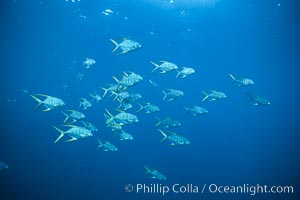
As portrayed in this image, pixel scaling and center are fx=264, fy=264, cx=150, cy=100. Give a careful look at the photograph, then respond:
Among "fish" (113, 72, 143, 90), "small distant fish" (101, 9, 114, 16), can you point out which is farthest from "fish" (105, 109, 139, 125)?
"small distant fish" (101, 9, 114, 16)

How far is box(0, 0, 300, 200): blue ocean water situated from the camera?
17562 mm

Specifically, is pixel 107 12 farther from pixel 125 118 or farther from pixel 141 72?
pixel 125 118

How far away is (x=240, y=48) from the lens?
22469mm

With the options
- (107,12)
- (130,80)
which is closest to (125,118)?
(130,80)

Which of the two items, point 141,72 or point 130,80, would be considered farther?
point 141,72

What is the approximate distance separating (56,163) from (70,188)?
10.5ft

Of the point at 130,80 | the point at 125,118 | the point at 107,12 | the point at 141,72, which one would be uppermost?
the point at 130,80

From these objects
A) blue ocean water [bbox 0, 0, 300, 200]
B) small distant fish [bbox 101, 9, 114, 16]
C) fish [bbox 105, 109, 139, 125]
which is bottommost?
blue ocean water [bbox 0, 0, 300, 200]

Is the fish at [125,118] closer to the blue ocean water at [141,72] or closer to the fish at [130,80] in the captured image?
the fish at [130,80]

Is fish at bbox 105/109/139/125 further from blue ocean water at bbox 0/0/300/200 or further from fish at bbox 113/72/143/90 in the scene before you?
blue ocean water at bbox 0/0/300/200

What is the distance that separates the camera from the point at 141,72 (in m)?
25.9

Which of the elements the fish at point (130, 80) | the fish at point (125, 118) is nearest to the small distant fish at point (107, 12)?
the fish at point (130, 80)

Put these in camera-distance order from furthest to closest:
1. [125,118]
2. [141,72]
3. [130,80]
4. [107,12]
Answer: [141,72] → [107,12] → [125,118] → [130,80]

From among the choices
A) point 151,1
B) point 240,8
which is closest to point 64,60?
point 151,1
